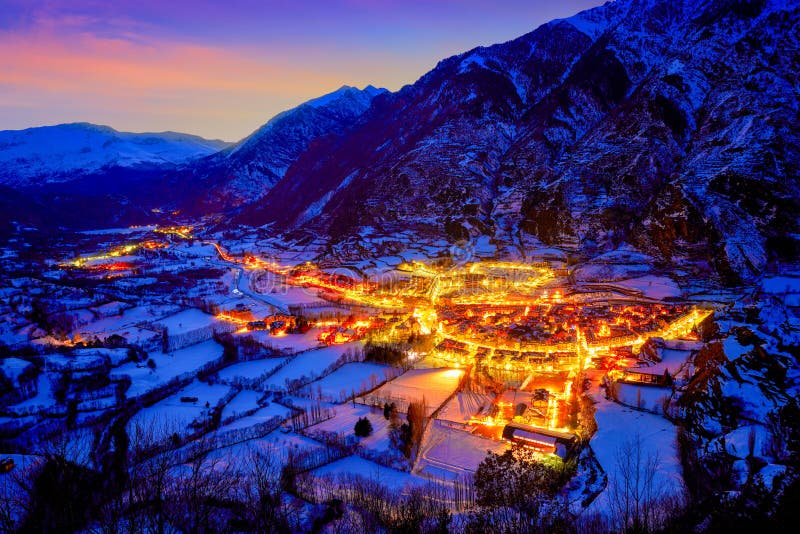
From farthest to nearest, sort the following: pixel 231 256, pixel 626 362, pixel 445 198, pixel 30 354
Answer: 1. pixel 231 256
2. pixel 445 198
3. pixel 30 354
4. pixel 626 362

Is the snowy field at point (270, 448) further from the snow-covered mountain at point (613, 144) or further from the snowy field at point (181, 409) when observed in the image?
the snow-covered mountain at point (613, 144)

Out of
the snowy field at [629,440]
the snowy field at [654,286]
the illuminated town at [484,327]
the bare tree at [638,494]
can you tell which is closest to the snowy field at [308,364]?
the illuminated town at [484,327]

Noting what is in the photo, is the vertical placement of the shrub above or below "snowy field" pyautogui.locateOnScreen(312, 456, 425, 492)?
above

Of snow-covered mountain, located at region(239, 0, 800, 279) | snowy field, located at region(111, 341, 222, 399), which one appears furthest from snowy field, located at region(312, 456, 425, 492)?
snow-covered mountain, located at region(239, 0, 800, 279)

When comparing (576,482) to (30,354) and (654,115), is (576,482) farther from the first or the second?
(654,115)

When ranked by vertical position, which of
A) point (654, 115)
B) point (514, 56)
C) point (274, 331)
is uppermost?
point (514, 56)

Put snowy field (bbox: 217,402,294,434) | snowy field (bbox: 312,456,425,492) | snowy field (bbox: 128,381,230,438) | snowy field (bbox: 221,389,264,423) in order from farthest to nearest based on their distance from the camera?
snowy field (bbox: 221,389,264,423), snowy field (bbox: 128,381,230,438), snowy field (bbox: 217,402,294,434), snowy field (bbox: 312,456,425,492)

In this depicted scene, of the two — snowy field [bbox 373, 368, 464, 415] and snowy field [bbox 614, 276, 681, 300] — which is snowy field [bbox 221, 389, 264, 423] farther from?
snowy field [bbox 614, 276, 681, 300]

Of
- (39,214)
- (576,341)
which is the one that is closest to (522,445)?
(576,341)
